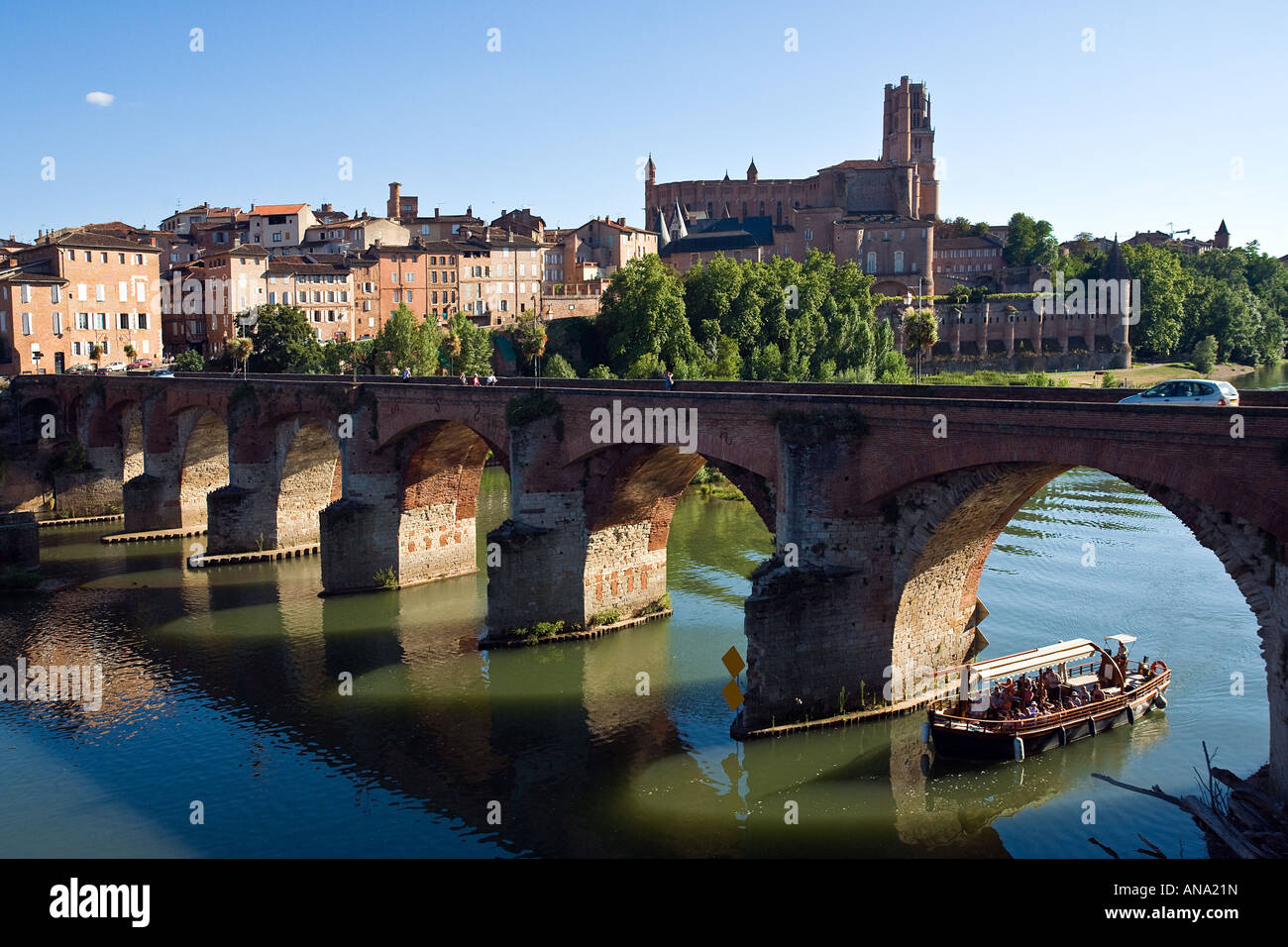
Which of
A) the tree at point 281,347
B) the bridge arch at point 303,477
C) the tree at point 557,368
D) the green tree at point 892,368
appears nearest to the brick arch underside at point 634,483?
the bridge arch at point 303,477

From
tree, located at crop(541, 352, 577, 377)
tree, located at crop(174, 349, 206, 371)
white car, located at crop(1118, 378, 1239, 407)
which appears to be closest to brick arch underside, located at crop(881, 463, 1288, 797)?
white car, located at crop(1118, 378, 1239, 407)

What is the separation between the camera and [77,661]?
1304 inches

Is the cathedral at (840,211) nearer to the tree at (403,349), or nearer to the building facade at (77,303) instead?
the tree at (403,349)

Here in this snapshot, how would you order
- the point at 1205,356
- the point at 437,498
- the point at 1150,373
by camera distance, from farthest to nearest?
1. the point at 1205,356
2. the point at 1150,373
3. the point at 437,498

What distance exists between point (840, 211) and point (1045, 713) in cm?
9966

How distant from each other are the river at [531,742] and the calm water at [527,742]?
77mm

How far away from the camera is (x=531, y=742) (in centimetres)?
2634

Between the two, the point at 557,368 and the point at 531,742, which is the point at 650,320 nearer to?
the point at 557,368

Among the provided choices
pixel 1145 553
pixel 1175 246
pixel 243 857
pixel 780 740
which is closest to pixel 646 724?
pixel 780 740

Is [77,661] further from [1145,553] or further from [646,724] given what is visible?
[1145,553]

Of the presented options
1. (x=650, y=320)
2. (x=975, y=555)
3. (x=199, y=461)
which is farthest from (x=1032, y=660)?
(x=650, y=320)

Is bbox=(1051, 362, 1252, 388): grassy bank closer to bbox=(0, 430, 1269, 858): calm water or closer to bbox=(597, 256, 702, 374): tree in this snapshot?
bbox=(597, 256, 702, 374): tree

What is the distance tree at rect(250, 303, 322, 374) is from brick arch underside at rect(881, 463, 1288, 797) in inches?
2459

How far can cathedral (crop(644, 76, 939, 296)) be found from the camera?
11500 cm
